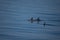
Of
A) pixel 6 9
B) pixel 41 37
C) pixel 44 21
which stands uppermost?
pixel 6 9

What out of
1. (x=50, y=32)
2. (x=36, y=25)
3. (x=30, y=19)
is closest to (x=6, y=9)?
(x=30, y=19)

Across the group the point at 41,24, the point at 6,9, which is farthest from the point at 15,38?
the point at 6,9

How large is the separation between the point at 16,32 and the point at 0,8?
1830 millimetres

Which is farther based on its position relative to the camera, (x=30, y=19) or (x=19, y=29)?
(x=30, y=19)

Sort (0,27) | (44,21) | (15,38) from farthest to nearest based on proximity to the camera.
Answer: (44,21)
(0,27)
(15,38)

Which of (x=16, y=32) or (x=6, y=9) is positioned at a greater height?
(x=6, y=9)

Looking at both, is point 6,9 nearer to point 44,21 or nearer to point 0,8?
point 0,8

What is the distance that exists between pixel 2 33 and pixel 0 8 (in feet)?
5.96

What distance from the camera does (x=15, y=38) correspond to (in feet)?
9.77

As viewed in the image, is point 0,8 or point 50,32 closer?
point 50,32

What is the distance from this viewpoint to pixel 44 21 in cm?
388

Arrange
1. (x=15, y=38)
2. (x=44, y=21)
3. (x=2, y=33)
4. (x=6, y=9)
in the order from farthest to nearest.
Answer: (x=6, y=9) → (x=44, y=21) → (x=2, y=33) → (x=15, y=38)

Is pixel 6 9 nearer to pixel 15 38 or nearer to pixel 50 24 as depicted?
pixel 50 24

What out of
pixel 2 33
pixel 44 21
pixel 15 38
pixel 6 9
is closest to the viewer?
pixel 15 38
